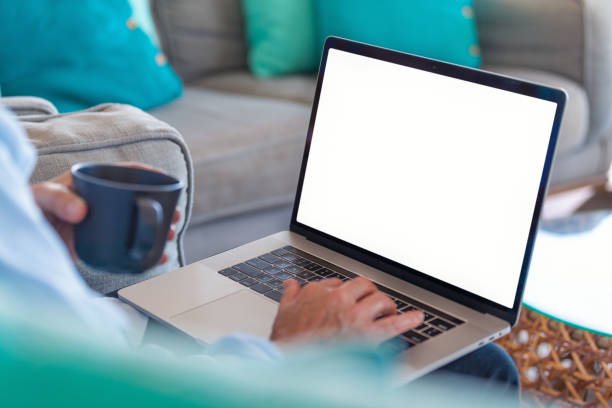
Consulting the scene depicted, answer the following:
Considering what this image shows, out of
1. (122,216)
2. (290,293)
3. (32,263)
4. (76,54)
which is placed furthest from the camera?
(76,54)

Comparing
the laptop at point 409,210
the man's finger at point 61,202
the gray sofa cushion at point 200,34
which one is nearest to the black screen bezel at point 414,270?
the laptop at point 409,210

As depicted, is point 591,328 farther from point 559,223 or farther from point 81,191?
point 81,191

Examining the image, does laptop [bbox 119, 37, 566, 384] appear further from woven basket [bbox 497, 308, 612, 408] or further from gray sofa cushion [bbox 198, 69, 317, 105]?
gray sofa cushion [bbox 198, 69, 317, 105]

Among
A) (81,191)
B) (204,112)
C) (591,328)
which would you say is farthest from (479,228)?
(204,112)

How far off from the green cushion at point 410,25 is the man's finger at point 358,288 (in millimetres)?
1548

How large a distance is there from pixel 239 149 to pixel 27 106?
A: 73 cm

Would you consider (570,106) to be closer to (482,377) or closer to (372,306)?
(482,377)

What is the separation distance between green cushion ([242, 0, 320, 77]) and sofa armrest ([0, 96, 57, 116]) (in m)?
1.21

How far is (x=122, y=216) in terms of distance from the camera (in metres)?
0.66

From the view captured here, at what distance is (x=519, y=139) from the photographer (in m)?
0.82

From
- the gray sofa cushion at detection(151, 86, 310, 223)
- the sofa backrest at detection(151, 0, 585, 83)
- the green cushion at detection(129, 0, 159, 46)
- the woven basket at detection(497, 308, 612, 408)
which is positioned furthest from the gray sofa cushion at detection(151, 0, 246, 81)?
the woven basket at detection(497, 308, 612, 408)

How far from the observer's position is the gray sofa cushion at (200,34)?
2.27m

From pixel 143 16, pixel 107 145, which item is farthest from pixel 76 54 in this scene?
pixel 107 145

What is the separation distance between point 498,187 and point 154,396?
0.63 metres
